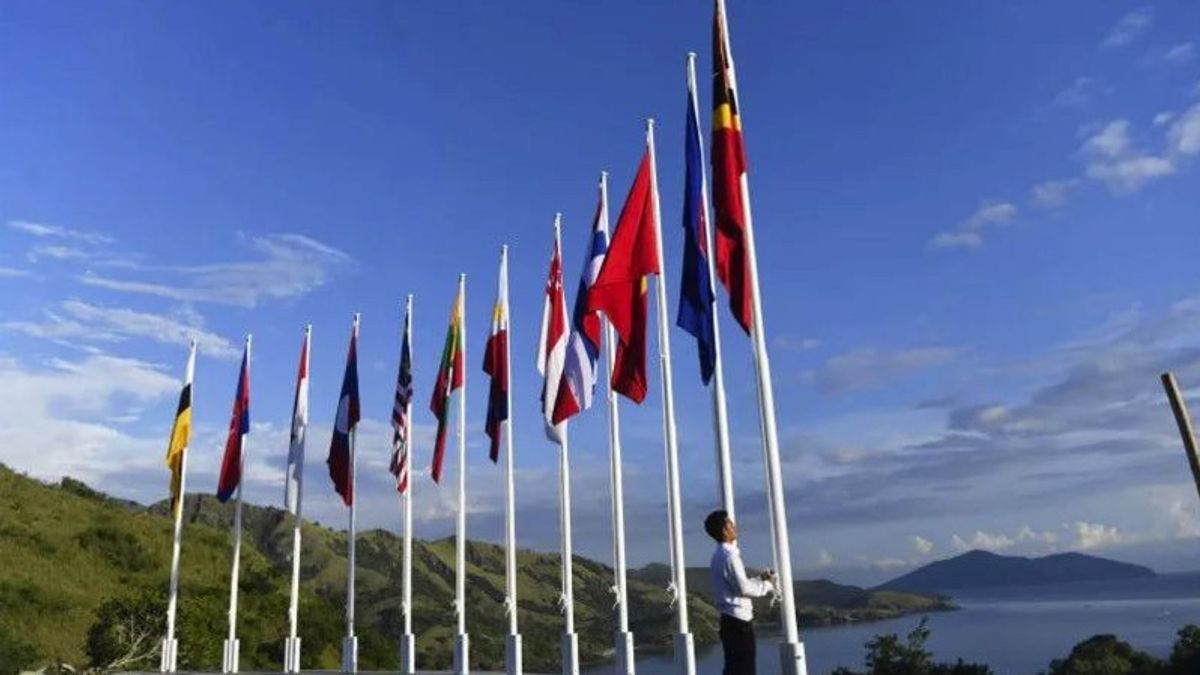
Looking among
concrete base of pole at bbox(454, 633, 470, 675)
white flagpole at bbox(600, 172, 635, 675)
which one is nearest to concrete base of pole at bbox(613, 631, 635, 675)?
white flagpole at bbox(600, 172, 635, 675)

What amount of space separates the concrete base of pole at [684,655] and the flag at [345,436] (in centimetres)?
1257

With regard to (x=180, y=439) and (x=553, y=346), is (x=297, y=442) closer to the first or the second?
(x=180, y=439)

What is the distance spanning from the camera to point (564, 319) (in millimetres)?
16969

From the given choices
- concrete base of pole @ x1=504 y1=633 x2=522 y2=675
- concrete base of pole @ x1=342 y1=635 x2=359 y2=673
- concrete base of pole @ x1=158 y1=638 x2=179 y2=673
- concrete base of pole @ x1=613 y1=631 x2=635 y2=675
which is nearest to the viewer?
concrete base of pole @ x1=613 y1=631 x2=635 y2=675

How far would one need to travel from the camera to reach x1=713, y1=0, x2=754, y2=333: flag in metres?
11.4

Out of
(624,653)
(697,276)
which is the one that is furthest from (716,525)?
(624,653)

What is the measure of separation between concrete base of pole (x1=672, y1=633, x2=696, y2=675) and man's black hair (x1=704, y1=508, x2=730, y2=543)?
4541 mm

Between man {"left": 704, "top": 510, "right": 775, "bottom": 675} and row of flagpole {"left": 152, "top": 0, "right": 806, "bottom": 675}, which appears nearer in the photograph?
man {"left": 704, "top": 510, "right": 775, "bottom": 675}

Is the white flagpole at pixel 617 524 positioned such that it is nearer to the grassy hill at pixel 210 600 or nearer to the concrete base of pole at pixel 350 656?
the grassy hill at pixel 210 600

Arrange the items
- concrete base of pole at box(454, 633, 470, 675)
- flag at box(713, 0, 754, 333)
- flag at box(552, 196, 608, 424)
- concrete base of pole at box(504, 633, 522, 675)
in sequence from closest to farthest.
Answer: flag at box(713, 0, 754, 333) → flag at box(552, 196, 608, 424) → concrete base of pole at box(504, 633, 522, 675) → concrete base of pole at box(454, 633, 470, 675)

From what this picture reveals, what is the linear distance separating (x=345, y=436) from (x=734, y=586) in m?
16.9

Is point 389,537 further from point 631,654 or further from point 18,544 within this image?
point 631,654

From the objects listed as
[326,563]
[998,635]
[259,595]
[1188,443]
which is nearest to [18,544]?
[259,595]

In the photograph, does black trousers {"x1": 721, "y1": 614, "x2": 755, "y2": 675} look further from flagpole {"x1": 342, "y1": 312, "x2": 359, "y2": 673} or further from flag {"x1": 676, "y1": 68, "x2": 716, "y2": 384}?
flagpole {"x1": 342, "y1": 312, "x2": 359, "y2": 673}
